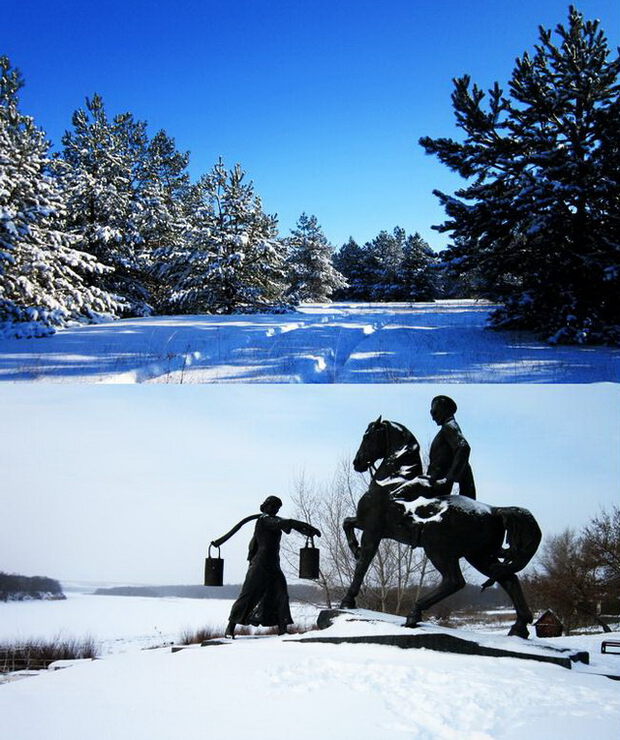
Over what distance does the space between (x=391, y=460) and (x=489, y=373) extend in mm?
1383

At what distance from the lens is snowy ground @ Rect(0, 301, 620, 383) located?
6.50 m

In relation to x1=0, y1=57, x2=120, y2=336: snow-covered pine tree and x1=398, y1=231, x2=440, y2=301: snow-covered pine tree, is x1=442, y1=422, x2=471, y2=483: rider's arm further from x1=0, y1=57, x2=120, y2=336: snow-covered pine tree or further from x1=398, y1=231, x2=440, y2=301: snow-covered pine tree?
x1=398, y1=231, x2=440, y2=301: snow-covered pine tree

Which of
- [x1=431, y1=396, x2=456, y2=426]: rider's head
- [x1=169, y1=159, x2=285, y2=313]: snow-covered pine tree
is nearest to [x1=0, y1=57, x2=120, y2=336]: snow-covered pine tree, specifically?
[x1=169, y1=159, x2=285, y2=313]: snow-covered pine tree

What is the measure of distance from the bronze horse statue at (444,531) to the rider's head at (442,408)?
15.3 inches

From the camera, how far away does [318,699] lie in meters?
3.70

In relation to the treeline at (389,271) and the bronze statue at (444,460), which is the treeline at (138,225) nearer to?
the bronze statue at (444,460)

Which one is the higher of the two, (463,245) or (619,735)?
(463,245)

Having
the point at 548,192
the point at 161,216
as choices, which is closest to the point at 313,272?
the point at 161,216

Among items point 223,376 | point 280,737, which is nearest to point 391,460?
point 223,376

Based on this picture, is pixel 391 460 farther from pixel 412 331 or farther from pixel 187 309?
pixel 187 309

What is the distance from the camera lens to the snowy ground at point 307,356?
6.50 m

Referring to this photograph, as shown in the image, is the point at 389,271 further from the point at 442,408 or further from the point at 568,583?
the point at 442,408

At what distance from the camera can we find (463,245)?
977 centimetres

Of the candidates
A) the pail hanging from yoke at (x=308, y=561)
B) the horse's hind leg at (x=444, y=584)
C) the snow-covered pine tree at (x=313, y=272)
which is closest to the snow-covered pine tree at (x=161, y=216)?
the snow-covered pine tree at (x=313, y=272)
